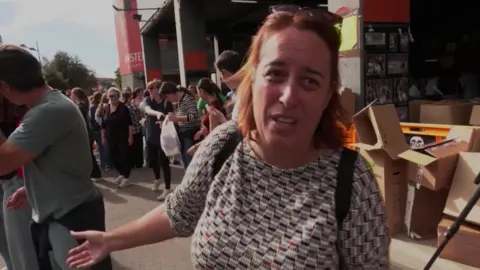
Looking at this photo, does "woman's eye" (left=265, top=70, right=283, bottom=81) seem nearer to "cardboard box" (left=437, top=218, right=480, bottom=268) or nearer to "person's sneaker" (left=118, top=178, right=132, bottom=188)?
"cardboard box" (left=437, top=218, right=480, bottom=268)

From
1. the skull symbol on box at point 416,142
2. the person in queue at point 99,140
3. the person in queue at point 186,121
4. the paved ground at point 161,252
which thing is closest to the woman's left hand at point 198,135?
the person in queue at point 186,121

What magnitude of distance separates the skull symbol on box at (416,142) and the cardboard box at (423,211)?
0.51 metres

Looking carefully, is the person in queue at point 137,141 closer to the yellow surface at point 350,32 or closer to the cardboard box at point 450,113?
the yellow surface at point 350,32

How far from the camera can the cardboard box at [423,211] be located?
3.58 meters

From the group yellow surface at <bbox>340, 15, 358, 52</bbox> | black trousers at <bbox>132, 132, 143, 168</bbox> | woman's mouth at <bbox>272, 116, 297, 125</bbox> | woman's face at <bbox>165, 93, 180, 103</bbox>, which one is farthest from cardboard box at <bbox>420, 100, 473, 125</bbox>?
black trousers at <bbox>132, 132, 143, 168</bbox>

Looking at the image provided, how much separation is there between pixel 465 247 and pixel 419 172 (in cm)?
69

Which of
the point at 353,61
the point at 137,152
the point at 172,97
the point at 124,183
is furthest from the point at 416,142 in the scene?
the point at 137,152

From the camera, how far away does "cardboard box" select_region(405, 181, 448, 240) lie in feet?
11.7

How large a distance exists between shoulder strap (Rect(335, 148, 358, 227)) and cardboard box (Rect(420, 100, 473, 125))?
12.5 ft

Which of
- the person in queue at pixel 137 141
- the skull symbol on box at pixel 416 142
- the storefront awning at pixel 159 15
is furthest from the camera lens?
the storefront awning at pixel 159 15

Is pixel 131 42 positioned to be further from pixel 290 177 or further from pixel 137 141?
pixel 290 177

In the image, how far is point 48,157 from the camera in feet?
6.73

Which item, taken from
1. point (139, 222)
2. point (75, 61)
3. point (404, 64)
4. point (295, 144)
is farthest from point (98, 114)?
point (75, 61)

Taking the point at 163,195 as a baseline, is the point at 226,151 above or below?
above
